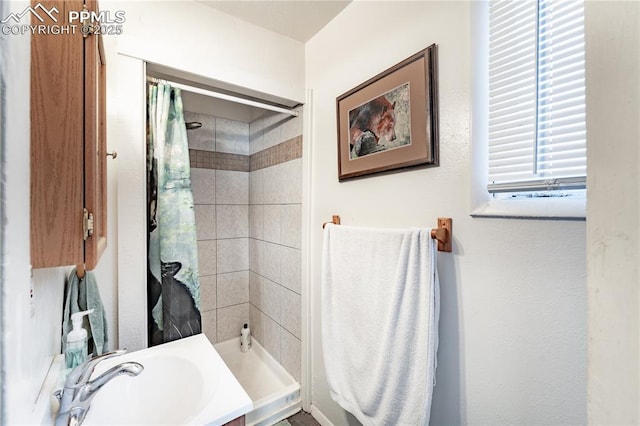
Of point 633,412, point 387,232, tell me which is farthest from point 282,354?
point 633,412

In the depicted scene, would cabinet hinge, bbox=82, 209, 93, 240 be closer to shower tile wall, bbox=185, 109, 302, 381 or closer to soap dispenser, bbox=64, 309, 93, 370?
soap dispenser, bbox=64, 309, 93, 370

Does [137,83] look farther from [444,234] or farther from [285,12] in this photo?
[444,234]

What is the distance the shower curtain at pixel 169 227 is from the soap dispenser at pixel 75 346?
0.40 meters

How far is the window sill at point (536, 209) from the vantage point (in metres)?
0.65

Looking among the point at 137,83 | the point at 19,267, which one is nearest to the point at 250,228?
the point at 137,83

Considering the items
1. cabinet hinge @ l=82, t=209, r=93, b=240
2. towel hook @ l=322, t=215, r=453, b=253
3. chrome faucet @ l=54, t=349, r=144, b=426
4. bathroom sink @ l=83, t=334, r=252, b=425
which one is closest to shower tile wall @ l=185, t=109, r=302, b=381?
bathroom sink @ l=83, t=334, r=252, b=425

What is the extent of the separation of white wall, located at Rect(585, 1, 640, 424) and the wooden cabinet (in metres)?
0.85

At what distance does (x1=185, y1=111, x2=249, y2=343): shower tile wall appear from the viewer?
2.19m

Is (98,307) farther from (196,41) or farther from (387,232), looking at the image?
(196,41)

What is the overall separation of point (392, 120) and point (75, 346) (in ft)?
4.42

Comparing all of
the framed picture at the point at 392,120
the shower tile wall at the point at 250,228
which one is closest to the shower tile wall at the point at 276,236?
the shower tile wall at the point at 250,228

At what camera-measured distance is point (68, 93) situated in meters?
0.54

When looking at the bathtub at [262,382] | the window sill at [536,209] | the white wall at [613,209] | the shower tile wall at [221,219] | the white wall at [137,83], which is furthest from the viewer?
the shower tile wall at [221,219]

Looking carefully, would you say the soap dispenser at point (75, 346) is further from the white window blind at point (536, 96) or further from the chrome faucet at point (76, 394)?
the white window blind at point (536, 96)
